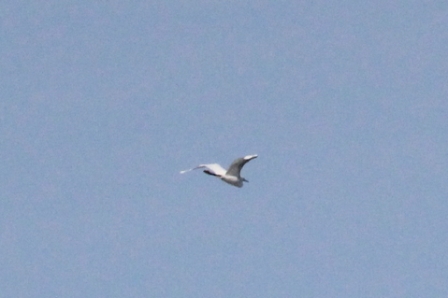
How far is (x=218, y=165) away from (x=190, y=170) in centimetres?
435

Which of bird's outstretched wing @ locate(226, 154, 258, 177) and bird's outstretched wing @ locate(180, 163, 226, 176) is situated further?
bird's outstretched wing @ locate(180, 163, 226, 176)

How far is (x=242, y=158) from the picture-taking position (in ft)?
246

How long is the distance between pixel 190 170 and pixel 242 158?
4.47 metres

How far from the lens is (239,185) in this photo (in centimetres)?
7788

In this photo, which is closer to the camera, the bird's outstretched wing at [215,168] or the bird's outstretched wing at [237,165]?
the bird's outstretched wing at [237,165]

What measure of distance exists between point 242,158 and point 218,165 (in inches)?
197

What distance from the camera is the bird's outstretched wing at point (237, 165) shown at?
74.5m

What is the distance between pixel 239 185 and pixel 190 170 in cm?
475

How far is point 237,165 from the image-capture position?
76.6m

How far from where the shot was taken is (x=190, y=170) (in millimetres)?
75812

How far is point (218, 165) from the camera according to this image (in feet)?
261

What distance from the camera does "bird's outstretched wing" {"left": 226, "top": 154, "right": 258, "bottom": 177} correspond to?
74.5 m
